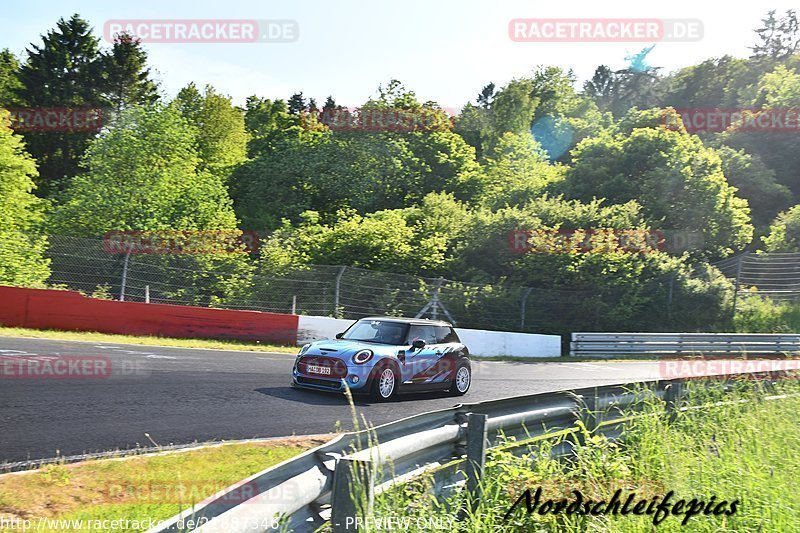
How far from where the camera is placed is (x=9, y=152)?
132 ft

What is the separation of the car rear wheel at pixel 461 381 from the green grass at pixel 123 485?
6.07 m

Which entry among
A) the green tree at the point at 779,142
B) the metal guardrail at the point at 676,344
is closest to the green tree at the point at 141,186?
the metal guardrail at the point at 676,344

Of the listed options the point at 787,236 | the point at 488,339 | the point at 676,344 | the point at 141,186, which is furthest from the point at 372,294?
the point at 787,236

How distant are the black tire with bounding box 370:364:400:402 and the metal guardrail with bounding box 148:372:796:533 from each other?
4969 millimetres

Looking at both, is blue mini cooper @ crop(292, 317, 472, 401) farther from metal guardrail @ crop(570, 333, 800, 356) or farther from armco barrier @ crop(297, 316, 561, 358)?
metal guardrail @ crop(570, 333, 800, 356)

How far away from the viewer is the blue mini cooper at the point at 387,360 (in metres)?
11.9

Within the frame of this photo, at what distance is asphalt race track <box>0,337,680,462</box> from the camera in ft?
27.3

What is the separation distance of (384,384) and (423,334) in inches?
55.6

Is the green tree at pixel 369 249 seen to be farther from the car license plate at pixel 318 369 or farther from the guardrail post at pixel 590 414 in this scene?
the guardrail post at pixel 590 414

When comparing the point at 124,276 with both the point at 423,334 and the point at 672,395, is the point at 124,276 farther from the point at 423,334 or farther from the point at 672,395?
the point at 672,395

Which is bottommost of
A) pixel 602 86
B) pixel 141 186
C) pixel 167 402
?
pixel 167 402

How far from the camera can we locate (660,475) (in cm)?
630

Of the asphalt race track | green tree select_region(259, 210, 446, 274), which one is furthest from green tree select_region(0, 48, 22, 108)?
the asphalt race track

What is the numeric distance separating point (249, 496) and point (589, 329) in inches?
1065
